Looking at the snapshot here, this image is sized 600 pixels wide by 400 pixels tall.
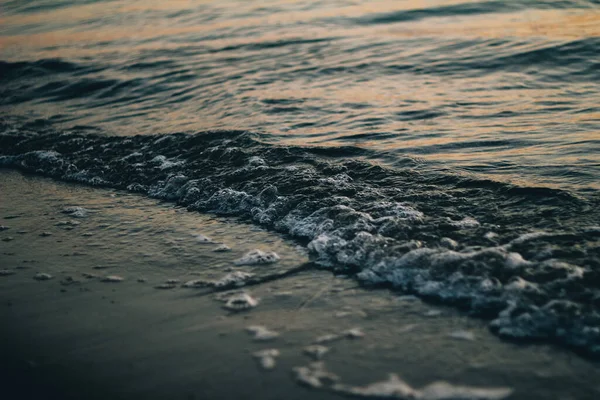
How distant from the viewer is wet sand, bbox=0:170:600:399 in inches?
112

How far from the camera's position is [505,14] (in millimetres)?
13500

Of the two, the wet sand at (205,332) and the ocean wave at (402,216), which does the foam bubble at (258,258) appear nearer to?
the wet sand at (205,332)

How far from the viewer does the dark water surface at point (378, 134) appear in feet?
12.5

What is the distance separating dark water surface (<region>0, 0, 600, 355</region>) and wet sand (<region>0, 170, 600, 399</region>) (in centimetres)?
27

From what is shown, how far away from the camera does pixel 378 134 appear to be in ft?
22.9

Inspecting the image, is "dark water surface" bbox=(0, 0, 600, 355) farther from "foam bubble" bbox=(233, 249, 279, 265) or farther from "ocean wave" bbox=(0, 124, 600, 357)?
"foam bubble" bbox=(233, 249, 279, 265)

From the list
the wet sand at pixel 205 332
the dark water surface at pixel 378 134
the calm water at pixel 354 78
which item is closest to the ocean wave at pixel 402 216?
the dark water surface at pixel 378 134

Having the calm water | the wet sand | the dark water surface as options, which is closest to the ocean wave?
the dark water surface

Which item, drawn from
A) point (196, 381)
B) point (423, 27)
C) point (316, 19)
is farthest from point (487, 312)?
point (316, 19)

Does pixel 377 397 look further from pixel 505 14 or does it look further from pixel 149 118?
pixel 505 14

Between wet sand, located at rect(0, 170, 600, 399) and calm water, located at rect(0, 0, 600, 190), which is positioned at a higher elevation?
calm water, located at rect(0, 0, 600, 190)

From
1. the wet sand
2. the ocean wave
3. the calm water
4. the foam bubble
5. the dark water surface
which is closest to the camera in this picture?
the wet sand

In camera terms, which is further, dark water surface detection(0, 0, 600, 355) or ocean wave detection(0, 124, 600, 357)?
dark water surface detection(0, 0, 600, 355)

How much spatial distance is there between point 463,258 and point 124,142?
15.8 feet
